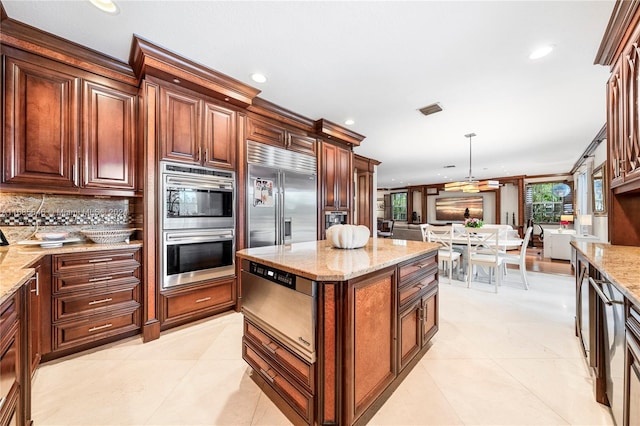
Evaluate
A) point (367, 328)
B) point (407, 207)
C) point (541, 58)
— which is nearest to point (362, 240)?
point (367, 328)

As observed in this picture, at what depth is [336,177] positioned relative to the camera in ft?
13.4

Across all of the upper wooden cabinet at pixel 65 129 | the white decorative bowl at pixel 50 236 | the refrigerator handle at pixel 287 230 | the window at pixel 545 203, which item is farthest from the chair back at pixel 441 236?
the window at pixel 545 203

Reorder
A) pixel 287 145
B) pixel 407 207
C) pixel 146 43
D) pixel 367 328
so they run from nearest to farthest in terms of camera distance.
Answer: pixel 367 328 → pixel 146 43 → pixel 287 145 → pixel 407 207

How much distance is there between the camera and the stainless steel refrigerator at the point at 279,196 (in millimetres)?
2969

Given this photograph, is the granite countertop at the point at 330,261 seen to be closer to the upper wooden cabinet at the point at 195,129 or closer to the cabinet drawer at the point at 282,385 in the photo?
the cabinet drawer at the point at 282,385

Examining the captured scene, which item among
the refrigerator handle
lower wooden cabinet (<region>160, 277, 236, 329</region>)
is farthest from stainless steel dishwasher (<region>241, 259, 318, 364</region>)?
the refrigerator handle

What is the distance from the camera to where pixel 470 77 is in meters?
2.49

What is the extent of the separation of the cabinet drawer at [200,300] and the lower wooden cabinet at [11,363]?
123 cm

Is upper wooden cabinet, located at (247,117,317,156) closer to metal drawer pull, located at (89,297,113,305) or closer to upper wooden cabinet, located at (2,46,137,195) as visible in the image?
upper wooden cabinet, located at (2,46,137,195)

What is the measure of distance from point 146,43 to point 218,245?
1801 mm

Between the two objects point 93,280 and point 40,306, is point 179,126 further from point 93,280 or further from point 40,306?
point 40,306

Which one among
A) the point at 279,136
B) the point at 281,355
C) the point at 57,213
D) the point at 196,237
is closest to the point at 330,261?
the point at 281,355

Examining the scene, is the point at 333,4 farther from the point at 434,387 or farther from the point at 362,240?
the point at 434,387

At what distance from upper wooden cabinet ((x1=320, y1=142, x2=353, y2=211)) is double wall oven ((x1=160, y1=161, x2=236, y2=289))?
59.1 inches
